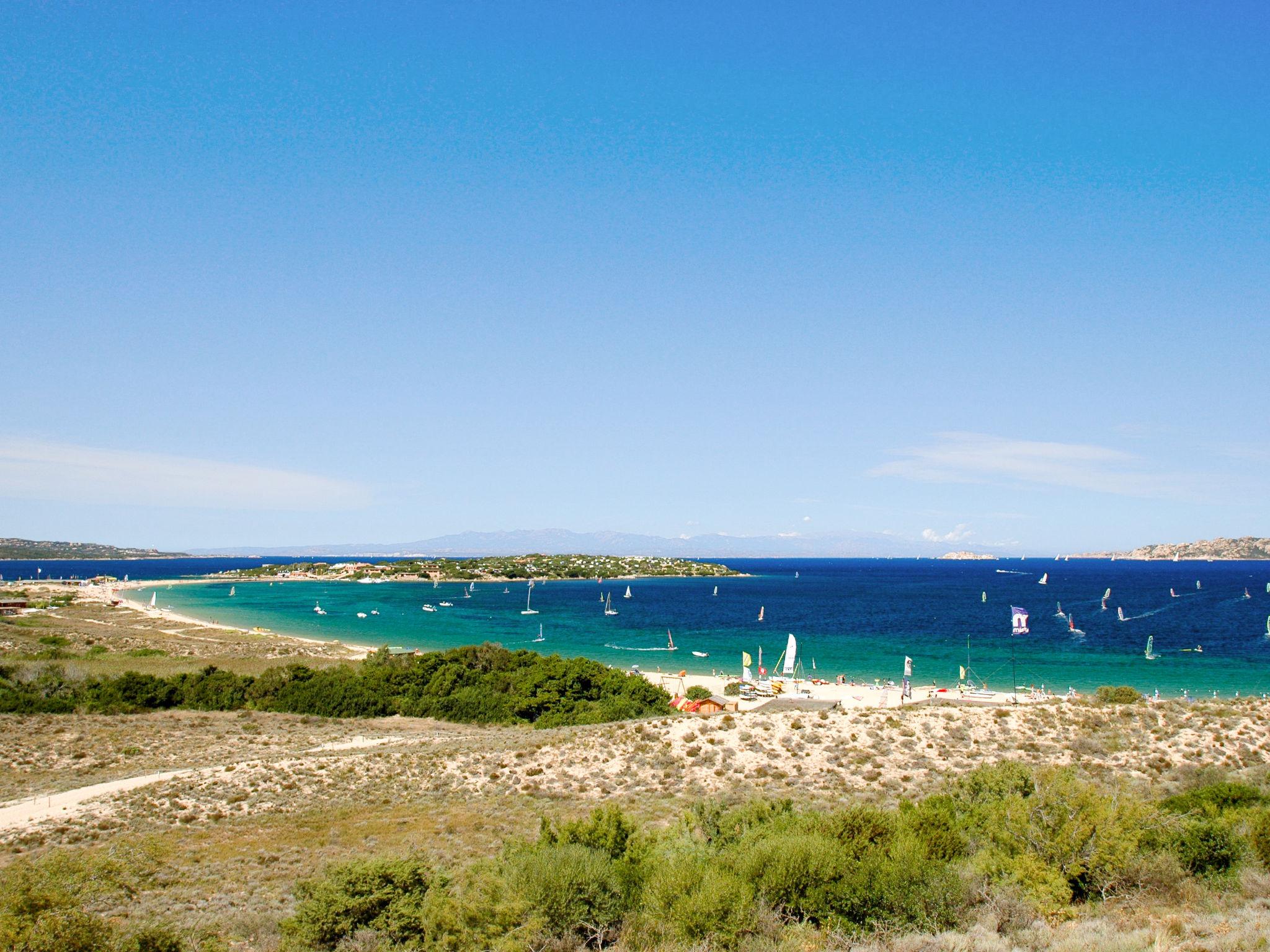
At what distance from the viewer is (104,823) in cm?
1888

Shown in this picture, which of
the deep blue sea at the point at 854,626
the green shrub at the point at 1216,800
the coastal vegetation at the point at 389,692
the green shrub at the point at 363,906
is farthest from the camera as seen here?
the deep blue sea at the point at 854,626

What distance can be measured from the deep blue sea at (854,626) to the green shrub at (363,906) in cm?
4538

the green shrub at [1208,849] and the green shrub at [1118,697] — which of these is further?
the green shrub at [1118,697]

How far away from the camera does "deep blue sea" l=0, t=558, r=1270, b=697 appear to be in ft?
186

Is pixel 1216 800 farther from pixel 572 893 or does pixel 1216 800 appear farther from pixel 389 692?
pixel 389 692

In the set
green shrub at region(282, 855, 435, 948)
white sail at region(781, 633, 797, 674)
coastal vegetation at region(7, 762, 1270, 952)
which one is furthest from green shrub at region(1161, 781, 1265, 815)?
white sail at region(781, 633, 797, 674)

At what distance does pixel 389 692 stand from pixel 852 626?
59363 mm

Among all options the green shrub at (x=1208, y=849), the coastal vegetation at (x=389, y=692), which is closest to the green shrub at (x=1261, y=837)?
the green shrub at (x=1208, y=849)

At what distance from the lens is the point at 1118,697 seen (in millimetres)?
27297

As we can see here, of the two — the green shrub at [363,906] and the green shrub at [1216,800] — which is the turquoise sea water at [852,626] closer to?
the green shrub at [1216,800]

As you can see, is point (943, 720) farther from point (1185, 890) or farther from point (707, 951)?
point (707, 951)

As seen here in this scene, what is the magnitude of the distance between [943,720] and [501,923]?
18446 mm

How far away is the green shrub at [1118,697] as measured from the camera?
1045 inches

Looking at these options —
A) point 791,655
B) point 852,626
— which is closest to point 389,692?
point 791,655
